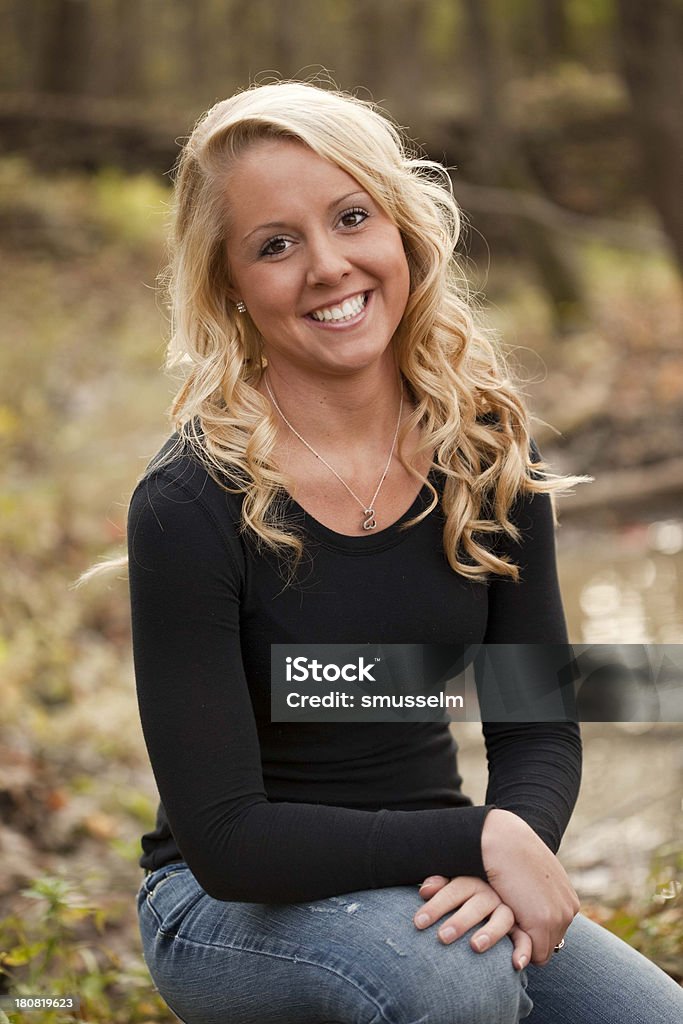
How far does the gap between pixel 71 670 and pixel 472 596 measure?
10.2 ft

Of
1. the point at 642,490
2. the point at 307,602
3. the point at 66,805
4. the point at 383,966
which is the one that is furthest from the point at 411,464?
the point at 642,490

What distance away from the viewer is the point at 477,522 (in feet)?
6.03

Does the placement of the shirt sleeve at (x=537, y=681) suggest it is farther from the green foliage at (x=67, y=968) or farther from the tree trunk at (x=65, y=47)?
the tree trunk at (x=65, y=47)

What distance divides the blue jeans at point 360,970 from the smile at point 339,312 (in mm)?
842

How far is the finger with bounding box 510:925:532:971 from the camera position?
1.47 m

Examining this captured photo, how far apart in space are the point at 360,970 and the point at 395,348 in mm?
1005

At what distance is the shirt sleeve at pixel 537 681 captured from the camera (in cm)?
175

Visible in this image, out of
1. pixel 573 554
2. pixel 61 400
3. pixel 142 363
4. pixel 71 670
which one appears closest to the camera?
pixel 71 670

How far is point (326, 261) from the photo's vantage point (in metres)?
1.73

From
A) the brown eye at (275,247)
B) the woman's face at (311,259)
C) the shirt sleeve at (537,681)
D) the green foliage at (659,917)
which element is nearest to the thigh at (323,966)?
the shirt sleeve at (537,681)

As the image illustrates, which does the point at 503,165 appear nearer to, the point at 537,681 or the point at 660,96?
the point at 660,96

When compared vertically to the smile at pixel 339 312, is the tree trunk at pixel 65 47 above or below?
above

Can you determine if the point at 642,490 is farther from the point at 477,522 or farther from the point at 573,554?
the point at 477,522

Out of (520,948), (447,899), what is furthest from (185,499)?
(520,948)
